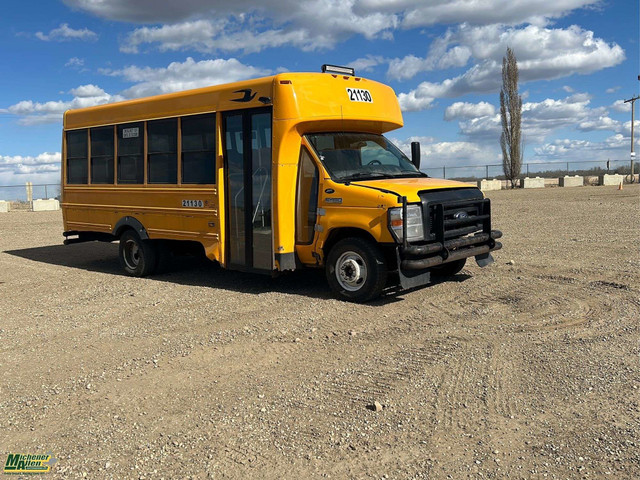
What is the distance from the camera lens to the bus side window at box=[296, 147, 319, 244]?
831cm

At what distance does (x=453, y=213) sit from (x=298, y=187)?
214 cm

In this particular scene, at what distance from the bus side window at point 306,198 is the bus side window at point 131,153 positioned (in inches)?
131

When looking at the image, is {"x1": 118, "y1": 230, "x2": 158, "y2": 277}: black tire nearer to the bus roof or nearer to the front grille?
the bus roof

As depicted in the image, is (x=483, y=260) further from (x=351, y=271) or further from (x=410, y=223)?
(x=351, y=271)

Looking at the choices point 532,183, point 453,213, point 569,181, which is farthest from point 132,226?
point 532,183

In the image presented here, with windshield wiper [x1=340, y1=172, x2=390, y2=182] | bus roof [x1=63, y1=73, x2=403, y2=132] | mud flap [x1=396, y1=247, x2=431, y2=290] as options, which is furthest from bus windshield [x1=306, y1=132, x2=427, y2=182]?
mud flap [x1=396, y1=247, x2=431, y2=290]

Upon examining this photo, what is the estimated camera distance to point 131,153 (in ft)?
34.3

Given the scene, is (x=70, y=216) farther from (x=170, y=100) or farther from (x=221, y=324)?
(x=221, y=324)

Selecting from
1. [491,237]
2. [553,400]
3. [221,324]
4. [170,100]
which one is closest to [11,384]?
[221,324]

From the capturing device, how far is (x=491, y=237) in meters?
8.83

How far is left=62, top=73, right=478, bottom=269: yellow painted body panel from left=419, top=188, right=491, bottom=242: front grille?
182 millimetres

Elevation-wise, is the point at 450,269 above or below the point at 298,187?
below

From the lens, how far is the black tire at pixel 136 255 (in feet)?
34.7

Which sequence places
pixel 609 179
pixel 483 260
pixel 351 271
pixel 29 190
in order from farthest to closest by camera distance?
pixel 609 179 < pixel 29 190 < pixel 483 260 < pixel 351 271
